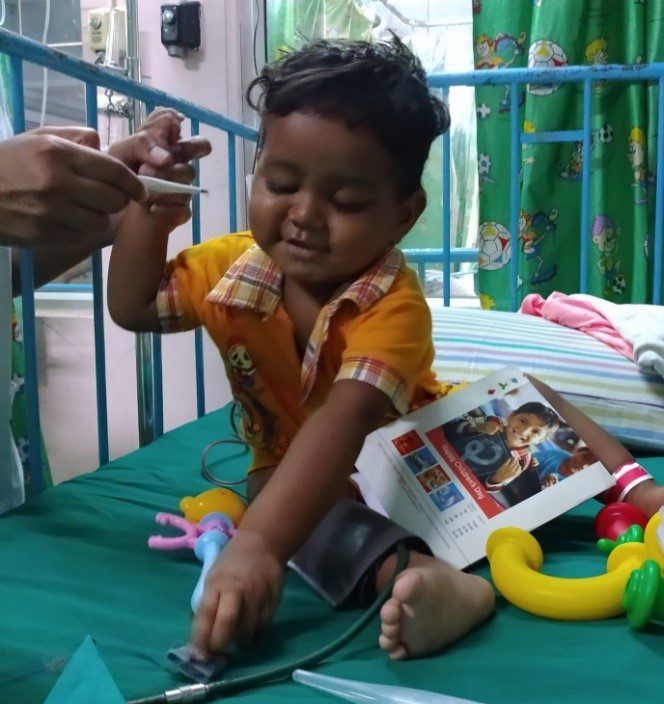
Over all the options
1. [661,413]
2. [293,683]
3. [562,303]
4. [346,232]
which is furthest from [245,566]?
[562,303]

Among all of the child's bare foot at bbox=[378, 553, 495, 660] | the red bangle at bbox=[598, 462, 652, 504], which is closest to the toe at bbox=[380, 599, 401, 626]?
the child's bare foot at bbox=[378, 553, 495, 660]

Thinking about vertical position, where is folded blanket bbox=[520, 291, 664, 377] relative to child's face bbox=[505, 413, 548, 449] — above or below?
above

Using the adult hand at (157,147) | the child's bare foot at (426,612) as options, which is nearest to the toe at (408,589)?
the child's bare foot at (426,612)

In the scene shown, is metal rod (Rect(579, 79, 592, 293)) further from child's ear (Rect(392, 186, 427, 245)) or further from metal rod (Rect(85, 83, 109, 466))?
metal rod (Rect(85, 83, 109, 466))

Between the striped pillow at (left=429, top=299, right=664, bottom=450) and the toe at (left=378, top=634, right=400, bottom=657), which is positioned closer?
the toe at (left=378, top=634, right=400, bottom=657)

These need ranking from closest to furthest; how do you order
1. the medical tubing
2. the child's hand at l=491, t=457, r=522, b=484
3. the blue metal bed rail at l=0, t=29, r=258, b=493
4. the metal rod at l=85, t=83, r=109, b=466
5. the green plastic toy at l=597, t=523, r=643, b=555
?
the medical tubing, the green plastic toy at l=597, t=523, r=643, b=555, the child's hand at l=491, t=457, r=522, b=484, the blue metal bed rail at l=0, t=29, r=258, b=493, the metal rod at l=85, t=83, r=109, b=466

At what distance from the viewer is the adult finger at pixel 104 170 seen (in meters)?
0.64

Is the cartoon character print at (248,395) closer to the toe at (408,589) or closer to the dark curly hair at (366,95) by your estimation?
the dark curly hair at (366,95)

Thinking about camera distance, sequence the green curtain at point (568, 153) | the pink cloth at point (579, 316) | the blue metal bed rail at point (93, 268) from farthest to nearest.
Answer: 1. the green curtain at point (568, 153)
2. the pink cloth at point (579, 316)
3. the blue metal bed rail at point (93, 268)

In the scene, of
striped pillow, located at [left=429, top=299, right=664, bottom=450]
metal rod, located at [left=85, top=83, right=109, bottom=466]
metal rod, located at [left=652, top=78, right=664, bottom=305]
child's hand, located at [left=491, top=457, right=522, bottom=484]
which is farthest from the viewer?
metal rod, located at [left=652, top=78, right=664, bottom=305]

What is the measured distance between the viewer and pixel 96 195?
650 millimetres

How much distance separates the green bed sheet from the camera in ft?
1.89

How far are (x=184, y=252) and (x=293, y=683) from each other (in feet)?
1.98

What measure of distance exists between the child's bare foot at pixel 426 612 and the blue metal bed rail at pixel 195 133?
600mm
